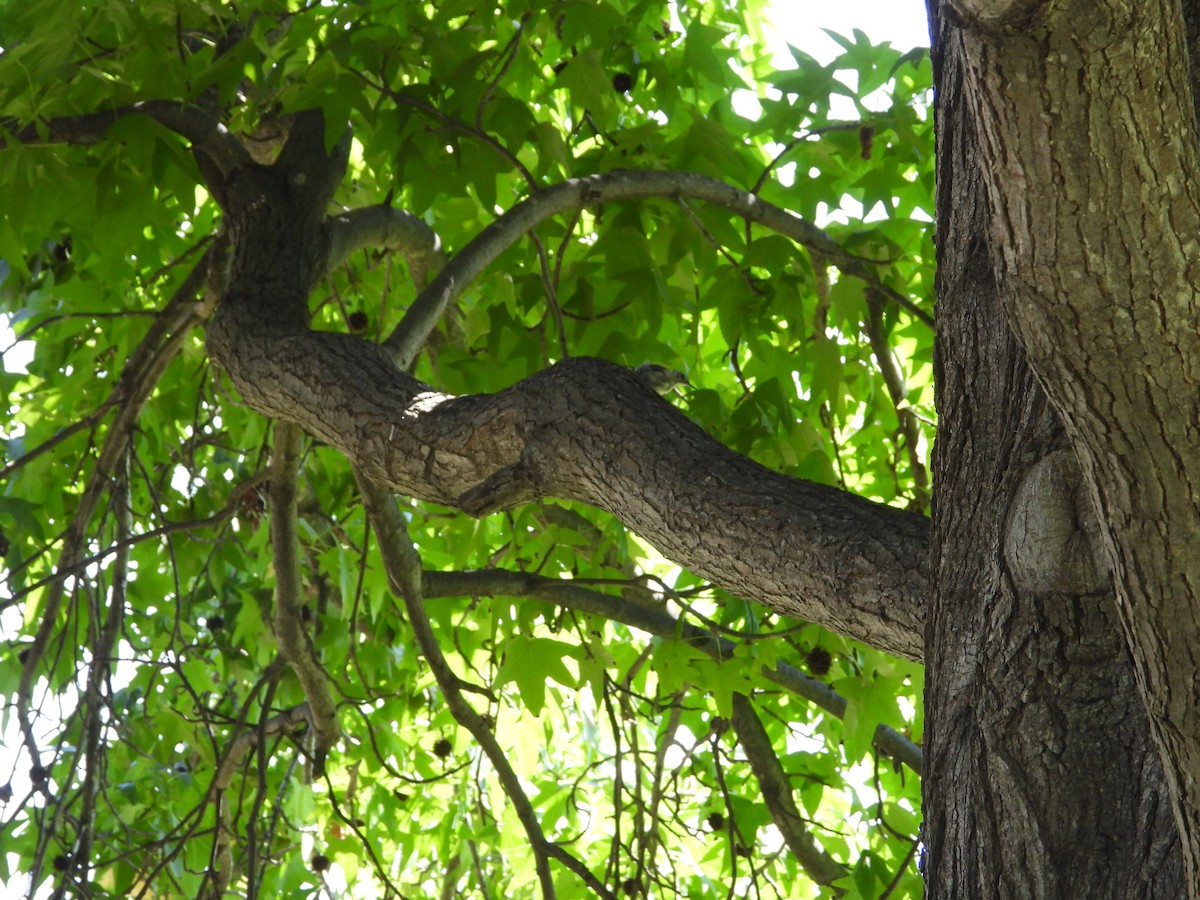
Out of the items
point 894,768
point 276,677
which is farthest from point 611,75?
point 894,768

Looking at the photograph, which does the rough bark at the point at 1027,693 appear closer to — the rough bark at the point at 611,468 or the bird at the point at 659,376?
the rough bark at the point at 611,468

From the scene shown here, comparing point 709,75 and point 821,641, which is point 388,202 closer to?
point 709,75

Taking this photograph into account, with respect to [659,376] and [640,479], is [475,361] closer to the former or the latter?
[659,376]

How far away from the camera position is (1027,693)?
875 mm

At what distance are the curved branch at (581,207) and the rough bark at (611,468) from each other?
173 millimetres

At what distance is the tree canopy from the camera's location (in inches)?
51.6

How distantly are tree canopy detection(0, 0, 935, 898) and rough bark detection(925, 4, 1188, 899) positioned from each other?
4.3 inches

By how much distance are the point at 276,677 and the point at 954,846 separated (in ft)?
6.23

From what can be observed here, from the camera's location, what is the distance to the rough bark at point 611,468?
1.05 meters

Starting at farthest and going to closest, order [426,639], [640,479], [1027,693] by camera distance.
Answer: [426,639] → [640,479] → [1027,693]

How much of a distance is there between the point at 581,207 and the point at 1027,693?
4.17ft

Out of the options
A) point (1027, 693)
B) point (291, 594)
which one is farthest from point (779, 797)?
point (1027, 693)

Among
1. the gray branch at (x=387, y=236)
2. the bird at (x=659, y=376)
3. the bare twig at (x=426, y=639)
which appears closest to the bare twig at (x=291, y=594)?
the bare twig at (x=426, y=639)

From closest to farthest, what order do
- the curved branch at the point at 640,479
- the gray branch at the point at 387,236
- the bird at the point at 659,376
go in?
the curved branch at the point at 640,479 → the bird at the point at 659,376 → the gray branch at the point at 387,236
